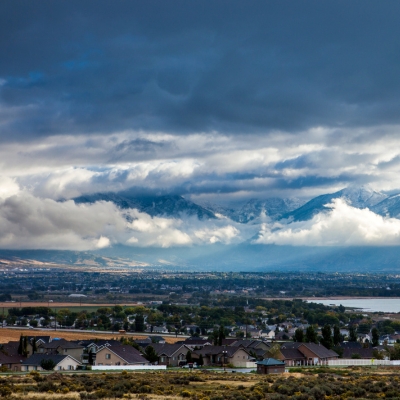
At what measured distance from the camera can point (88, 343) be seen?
92.8 meters

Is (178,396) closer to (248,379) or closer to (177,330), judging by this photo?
(248,379)

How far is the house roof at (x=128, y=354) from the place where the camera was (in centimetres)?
8231

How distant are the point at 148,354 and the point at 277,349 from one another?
585 inches

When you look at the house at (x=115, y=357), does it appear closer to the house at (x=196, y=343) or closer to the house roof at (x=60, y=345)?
the house roof at (x=60, y=345)

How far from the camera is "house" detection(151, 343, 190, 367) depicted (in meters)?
88.3

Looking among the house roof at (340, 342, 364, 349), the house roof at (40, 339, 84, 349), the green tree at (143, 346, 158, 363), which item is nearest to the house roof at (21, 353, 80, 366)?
the house roof at (40, 339, 84, 349)

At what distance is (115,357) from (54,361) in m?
6.83

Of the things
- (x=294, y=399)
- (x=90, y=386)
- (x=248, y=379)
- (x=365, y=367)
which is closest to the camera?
(x=294, y=399)

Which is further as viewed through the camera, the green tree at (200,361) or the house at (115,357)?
the green tree at (200,361)

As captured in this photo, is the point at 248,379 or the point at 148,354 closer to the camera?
the point at 248,379

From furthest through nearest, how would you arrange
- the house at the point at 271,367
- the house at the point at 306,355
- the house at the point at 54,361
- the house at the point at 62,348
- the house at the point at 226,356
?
1. the house at the point at 306,355
2. the house at the point at 226,356
3. the house at the point at 62,348
4. the house at the point at 54,361
5. the house at the point at 271,367

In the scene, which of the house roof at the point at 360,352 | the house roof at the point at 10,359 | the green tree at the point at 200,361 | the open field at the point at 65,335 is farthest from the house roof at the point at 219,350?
the open field at the point at 65,335

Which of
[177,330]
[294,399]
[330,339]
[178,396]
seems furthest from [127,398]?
[177,330]

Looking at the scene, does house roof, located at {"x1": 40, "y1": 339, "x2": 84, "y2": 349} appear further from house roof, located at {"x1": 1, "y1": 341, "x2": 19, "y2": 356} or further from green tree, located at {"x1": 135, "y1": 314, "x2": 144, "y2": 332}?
green tree, located at {"x1": 135, "y1": 314, "x2": 144, "y2": 332}
